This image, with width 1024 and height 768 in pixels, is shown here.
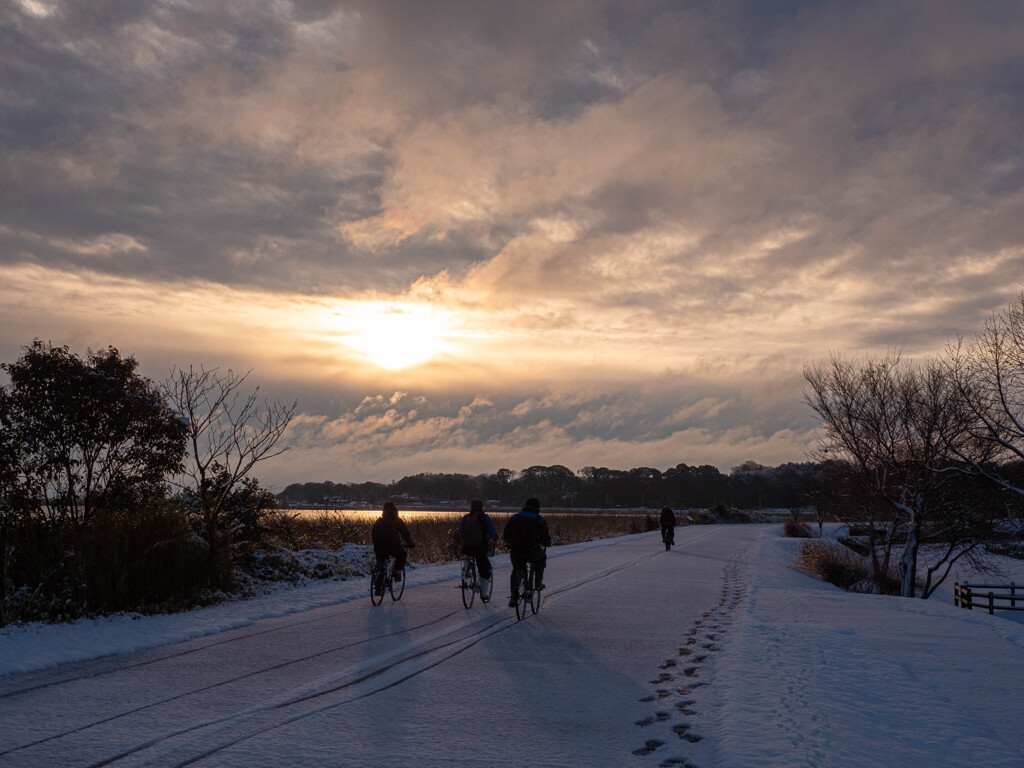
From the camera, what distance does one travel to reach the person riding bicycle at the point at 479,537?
1354 centimetres

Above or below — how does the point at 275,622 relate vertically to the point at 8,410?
below

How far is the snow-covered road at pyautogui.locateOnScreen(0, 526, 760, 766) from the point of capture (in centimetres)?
539

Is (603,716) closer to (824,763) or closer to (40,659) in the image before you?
(824,763)

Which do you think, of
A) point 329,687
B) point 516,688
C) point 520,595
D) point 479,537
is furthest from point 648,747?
point 479,537

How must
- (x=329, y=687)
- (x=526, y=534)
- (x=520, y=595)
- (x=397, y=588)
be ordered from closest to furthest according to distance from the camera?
(x=329, y=687) → (x=520, y=595) → (x=526, y=534) → (x=397, y=588)

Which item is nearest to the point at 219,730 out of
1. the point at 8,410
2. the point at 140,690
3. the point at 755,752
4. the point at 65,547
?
the point at 140,690

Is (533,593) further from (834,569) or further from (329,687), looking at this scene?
(834,569)

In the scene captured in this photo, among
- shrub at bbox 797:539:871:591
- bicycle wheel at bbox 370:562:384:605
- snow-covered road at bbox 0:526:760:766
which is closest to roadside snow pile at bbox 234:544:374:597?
bicycle wheel at bbox 370:562:384:605

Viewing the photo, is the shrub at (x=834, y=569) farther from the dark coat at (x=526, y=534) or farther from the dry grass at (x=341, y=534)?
the dark coat at (x=526, y=534)

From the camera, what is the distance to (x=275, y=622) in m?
12.0

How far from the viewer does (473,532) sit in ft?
44.4

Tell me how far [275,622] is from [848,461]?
25.6 metres

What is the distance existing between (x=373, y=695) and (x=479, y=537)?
6605 millimetres

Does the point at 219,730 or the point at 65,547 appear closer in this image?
the point at 219,730
